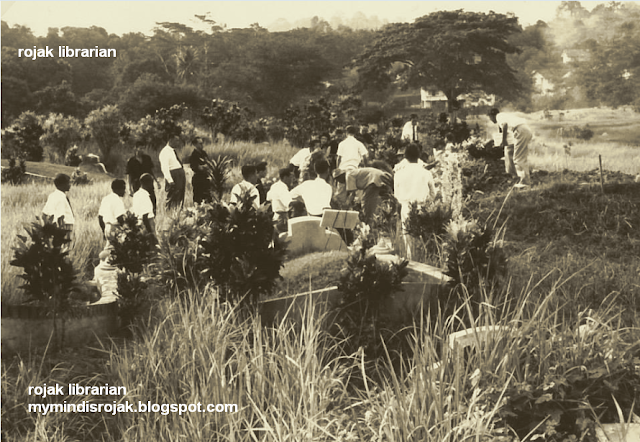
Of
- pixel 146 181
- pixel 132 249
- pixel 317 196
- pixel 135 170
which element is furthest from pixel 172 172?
pixel 132 249

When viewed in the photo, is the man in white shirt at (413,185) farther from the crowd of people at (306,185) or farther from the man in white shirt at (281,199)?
the man in white shirt at (281,199)

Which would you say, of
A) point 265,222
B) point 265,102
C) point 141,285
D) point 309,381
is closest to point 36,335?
point 141,285

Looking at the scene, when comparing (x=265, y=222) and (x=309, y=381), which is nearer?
(x=309, y=381)

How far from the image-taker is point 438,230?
748 centimetres

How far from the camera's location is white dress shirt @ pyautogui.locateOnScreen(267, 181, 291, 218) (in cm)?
845

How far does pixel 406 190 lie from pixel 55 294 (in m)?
4.22

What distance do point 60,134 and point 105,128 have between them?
150 cm

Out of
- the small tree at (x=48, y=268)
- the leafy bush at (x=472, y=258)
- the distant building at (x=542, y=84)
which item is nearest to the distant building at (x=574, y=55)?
the distant building at (x=542, y=84)

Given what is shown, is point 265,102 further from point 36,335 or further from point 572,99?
point 36,335

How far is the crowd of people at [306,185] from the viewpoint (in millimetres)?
6988

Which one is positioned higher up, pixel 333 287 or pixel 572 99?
pixel 572 99

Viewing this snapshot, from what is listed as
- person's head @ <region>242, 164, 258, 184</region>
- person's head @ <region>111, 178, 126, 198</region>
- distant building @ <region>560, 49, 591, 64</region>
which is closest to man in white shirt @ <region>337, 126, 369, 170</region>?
person's head @ <region>242, 164, 258, 184</region>

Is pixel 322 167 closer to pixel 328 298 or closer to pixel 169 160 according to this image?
pixel 328 298

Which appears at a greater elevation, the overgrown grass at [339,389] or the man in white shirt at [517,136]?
the man in white shirt at [517,136]
